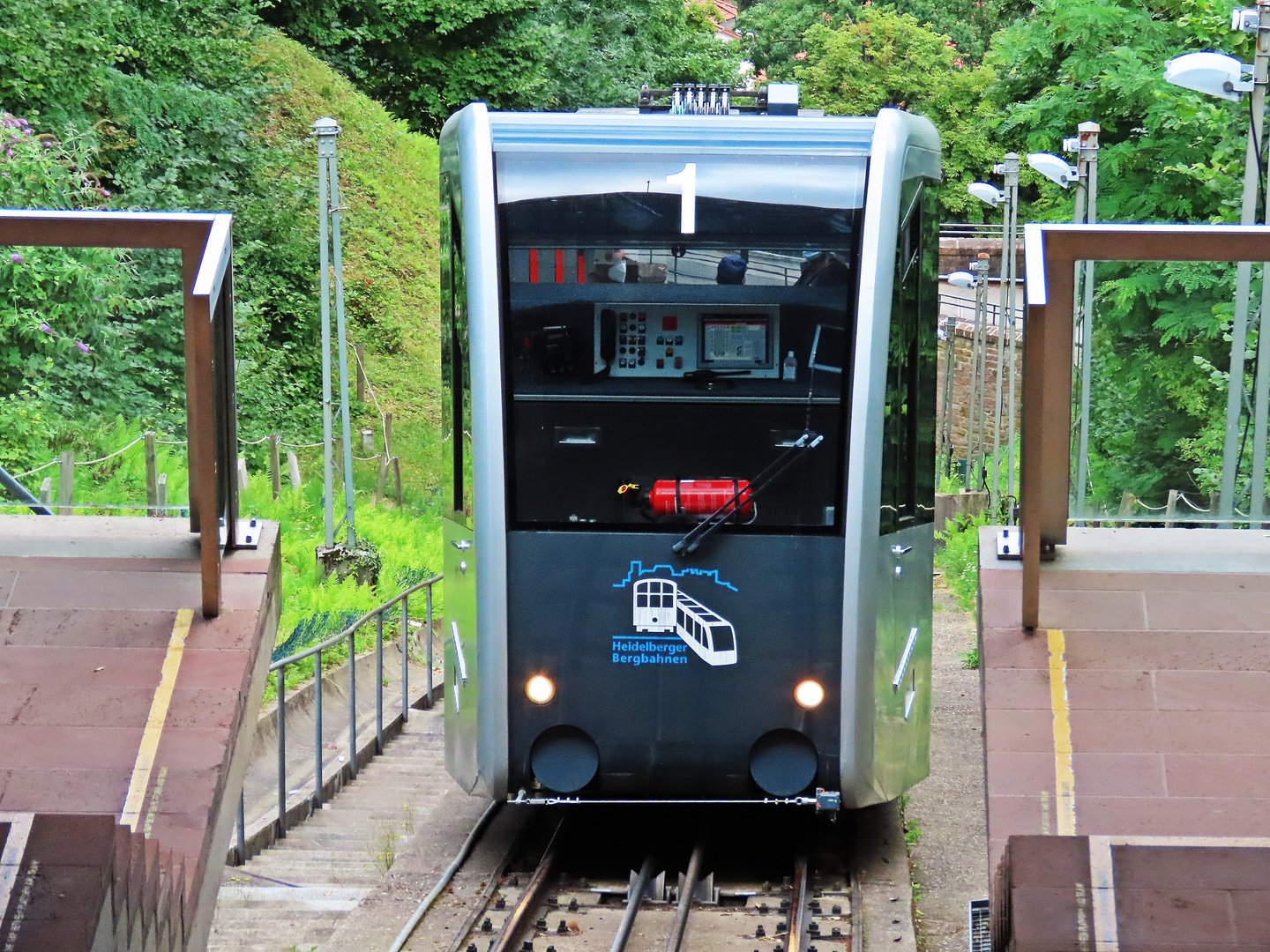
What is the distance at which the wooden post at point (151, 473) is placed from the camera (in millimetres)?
7293

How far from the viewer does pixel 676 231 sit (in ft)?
26.9

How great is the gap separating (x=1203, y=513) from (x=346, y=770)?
Answer: 630cm

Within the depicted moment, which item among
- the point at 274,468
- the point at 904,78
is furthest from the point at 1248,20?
the point at 904,78

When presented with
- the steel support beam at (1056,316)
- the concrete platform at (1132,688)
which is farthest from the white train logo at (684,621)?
the steel support beam at (1056,316)

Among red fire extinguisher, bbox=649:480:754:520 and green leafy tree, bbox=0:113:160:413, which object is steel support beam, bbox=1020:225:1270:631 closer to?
red fire extinguisher, bbox=649:480:754:520

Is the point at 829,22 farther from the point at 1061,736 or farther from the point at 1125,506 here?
the point at 1061,736

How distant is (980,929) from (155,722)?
3013 mm

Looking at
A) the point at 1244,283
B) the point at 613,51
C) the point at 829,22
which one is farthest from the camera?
the point at 829,22

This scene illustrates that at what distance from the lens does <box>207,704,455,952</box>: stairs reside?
766 cm

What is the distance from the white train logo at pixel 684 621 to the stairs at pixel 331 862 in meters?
2.01

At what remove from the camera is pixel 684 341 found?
8.17m

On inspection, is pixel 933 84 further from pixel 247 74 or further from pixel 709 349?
pixel 709 349

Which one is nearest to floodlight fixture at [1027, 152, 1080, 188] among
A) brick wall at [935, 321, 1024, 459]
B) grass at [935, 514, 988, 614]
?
grass at [935, 514, 988, 614]

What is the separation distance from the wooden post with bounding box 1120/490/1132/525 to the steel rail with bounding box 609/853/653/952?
2.93m
